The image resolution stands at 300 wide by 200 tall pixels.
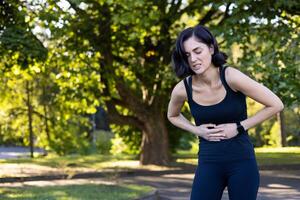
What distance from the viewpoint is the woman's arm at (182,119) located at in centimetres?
324

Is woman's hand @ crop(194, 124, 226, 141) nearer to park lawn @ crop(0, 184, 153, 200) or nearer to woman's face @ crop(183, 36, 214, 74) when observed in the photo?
woman's face @ crop(183, 36, 214, 74)

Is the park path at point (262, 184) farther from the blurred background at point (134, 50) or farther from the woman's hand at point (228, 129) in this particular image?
the woman's hand at point (228, 129)

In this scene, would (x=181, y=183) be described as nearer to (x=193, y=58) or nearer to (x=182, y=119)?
(x=182, y=119)

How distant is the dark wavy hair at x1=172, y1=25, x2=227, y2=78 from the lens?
326 cm

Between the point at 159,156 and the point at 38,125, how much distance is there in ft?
40.5

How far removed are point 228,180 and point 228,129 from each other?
0.32 m

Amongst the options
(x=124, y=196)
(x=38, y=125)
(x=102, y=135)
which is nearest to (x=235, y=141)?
(x=124, y=196)

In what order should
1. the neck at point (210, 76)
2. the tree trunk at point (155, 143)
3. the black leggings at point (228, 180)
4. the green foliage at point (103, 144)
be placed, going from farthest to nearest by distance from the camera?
1. the green foliage at point (103, 144)
2. the tree trunk at point (155, 143)
3. the neck at point (210, 76)
4. the black leggings at point (228, 180)

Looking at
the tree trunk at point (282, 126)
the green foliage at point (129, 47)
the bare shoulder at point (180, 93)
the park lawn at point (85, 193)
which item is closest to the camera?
the bare shoulder at point (180, 93)

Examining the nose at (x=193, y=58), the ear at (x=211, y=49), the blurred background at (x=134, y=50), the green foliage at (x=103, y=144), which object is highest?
the blurred background at (x=134, y=50)

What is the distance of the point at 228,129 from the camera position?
3.20m

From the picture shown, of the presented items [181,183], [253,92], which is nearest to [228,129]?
[253,92]

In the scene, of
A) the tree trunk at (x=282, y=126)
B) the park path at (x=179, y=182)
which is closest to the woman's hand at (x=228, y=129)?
the park path at (x=179, y=182)

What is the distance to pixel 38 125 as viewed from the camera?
90.8ft
